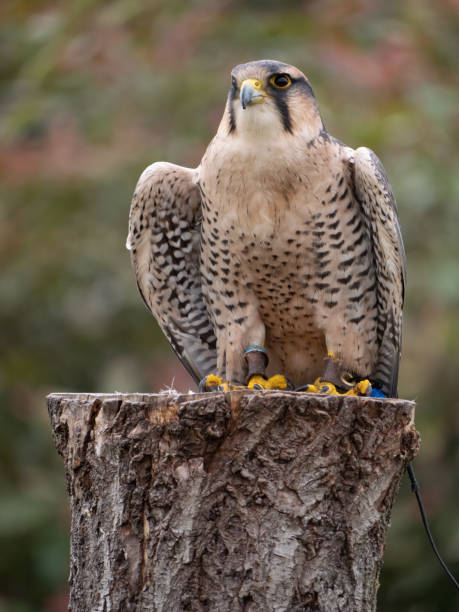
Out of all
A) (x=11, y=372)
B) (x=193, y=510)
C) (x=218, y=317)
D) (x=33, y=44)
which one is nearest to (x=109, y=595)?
(x=193, y=510)

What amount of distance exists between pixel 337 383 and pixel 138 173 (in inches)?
95.7

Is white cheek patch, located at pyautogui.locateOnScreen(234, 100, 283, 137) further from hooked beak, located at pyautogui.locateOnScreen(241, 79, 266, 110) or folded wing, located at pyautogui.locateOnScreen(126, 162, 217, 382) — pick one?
folded wing, located at pyautogui.locateOnScreen(126, 162, 217, 382)

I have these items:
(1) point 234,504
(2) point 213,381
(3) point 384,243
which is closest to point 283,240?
(3) point 384,243

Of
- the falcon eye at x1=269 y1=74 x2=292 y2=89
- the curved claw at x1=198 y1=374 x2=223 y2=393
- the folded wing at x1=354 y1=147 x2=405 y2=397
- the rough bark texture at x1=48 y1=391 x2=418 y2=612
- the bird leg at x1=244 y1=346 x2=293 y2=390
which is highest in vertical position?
the falcon eye at x1=269 y1=74 x2=292 y2=89

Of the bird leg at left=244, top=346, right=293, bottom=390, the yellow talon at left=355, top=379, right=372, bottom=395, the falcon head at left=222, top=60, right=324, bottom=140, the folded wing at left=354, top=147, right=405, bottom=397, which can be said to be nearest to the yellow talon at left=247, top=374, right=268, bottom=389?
the bird leg at left=244, top=346, right=293, bottom=390

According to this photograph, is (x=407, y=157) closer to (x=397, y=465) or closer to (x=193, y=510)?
(x=397, y=465)

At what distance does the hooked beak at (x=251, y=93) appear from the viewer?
130 inches

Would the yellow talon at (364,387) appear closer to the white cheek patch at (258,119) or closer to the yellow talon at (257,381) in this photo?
the yellow talon at (257,381)

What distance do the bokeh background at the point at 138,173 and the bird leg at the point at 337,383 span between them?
1027mm

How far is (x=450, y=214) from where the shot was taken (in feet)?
16.5

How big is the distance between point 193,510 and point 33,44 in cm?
349

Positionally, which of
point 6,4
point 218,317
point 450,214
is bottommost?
point 218,317

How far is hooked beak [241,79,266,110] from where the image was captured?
3.30 metres

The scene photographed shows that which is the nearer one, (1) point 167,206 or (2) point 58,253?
(1) point 167,206
